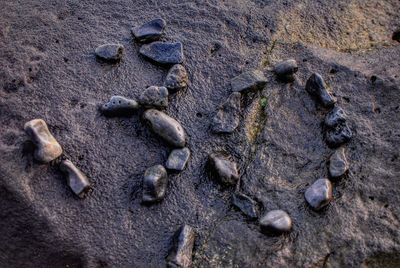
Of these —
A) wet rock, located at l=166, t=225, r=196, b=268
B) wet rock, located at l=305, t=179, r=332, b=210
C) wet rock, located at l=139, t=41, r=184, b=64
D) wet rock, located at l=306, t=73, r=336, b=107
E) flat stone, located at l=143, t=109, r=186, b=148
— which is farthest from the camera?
wet rock, located at l=139, t=41, r=184, b=64

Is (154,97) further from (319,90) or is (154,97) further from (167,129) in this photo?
(319,90)

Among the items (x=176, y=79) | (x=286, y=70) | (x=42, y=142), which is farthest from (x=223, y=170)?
(x=42, y=142)

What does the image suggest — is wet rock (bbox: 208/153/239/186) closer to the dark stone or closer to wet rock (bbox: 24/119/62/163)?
the dark stone

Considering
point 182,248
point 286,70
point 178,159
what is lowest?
point 182,248

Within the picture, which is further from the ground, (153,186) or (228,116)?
(228,116)

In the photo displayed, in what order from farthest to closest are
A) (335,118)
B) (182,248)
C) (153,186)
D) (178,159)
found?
(335,118)
(178,159)
(153,186)
(182,248)

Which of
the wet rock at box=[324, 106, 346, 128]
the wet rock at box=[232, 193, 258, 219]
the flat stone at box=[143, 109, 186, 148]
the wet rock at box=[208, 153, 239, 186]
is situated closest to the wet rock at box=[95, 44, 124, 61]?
the flat stone at box=[143, 109, 186, 148]

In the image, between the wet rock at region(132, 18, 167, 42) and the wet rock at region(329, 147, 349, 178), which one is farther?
the wet rock at region(132, 18, 167, 42)
